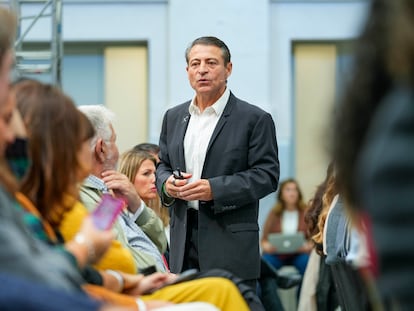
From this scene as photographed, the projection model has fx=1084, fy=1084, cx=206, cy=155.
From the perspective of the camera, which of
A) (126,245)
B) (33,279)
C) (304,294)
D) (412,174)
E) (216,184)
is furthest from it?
(304,294)

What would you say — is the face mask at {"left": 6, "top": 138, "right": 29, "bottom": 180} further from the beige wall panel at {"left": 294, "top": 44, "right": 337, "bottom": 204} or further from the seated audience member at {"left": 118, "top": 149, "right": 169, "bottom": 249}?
the beige wall panel at {"left": 294, "top": 44, "right": 337, "bottom": 204}

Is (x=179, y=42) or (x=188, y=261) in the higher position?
(x=179, y=42)

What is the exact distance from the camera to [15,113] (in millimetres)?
3004

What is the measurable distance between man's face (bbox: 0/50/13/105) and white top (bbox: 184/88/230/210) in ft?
9.33

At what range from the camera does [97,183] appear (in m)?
4.73

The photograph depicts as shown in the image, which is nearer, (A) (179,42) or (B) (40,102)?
(B) (40,102)

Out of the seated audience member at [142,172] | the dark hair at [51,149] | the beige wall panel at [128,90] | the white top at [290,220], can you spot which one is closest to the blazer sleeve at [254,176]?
the seated audience member at [142,172]

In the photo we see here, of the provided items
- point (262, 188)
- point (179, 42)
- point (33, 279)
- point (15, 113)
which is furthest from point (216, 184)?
point (179, 42)

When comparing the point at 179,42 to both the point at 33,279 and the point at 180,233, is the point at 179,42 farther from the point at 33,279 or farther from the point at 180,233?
the point at 33,279

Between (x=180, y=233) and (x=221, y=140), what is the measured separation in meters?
0.52

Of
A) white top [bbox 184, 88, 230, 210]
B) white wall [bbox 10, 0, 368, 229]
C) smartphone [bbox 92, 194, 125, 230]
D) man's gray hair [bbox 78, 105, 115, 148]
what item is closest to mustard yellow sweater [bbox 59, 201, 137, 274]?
smartphone [bbox 92, 194, 125, 230]

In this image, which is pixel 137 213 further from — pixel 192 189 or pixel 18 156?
pixel 18 156

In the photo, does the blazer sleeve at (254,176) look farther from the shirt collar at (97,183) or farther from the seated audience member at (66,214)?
the seated audience member at (66,214)

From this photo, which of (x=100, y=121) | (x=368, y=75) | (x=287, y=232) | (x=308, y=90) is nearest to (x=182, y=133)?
(x=100, y=121)
